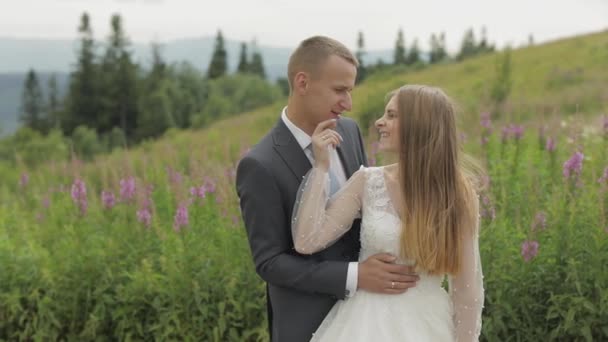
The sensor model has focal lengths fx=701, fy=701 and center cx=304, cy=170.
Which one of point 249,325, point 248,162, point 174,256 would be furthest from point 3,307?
point 248,162

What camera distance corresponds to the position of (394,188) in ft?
9.14

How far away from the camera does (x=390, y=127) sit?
2732 mm

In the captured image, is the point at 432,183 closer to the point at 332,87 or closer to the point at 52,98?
the point at 332,87

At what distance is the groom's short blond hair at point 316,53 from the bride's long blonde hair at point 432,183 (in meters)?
0.36

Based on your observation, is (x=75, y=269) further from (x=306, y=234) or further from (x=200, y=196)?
(x=306, y=234)

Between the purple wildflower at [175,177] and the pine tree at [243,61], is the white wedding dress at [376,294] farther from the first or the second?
the pine tree at [243,61]

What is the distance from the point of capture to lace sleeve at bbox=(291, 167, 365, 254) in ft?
8.98

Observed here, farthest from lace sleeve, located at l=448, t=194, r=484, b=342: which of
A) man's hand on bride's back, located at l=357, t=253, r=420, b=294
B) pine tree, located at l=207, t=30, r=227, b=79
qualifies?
pine tree, located at l=207, t=30, r=227, b=79

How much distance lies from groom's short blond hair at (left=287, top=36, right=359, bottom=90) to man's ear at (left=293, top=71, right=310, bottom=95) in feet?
0.07

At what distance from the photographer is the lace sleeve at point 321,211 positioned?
274 centimetres

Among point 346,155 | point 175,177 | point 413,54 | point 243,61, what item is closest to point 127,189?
point 175,177

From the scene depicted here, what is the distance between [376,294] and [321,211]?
44 centimetres

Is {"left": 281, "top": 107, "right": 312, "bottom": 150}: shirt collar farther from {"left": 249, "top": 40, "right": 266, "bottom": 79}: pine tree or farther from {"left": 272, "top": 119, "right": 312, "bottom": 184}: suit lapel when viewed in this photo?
{"left": 249, "top": 40, "right": 266, "bottom": 79}: pine tree

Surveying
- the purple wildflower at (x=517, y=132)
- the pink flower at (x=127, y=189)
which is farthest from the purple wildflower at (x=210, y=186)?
the purple wildflower at (x=517, y=132)
